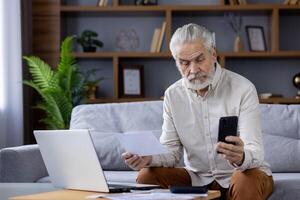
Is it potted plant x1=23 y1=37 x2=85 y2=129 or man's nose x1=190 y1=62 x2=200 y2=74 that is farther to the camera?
potted plant x1=23 y1=37 x2=85 y2=129

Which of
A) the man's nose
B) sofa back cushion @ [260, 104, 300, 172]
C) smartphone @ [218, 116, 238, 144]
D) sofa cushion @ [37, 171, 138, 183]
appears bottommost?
sofa cushion @ [37, 171, 138, 183]

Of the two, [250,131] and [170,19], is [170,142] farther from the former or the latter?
[170,19]

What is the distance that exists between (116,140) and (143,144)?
126 cm

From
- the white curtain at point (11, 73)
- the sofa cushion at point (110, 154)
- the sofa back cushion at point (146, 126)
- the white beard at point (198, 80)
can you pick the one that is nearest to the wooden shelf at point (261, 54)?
the sofa back cushion at point (146, 126)

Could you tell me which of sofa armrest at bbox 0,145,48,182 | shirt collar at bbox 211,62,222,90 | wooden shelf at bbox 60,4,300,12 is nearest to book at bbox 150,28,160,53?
wooden shelf at bbox 60,4,300,12

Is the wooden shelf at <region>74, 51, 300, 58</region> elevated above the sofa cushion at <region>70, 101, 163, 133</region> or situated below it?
A: above

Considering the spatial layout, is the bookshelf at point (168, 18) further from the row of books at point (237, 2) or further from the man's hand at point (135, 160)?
the man's hand at point (135, 160)

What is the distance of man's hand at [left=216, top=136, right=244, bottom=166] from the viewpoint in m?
2.08

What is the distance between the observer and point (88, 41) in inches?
195

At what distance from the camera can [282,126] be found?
11.2 feet

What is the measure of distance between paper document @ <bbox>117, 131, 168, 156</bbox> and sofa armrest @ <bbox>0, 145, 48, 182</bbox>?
3.63 feet

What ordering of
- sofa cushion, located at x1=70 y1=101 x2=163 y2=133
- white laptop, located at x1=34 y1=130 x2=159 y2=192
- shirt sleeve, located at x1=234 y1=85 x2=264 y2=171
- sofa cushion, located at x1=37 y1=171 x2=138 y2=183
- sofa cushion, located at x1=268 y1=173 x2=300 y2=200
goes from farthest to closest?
sofa cushion, located at x1=70 y1=101 x2=163 y2=133, sofa cushion, located at x1=37 y1=171 x2=138 y2=183, sofa cushion, located at x1=268 y1=173 x2=300 y2=200, shirt sleeve, located at x1=234 y1=85 x2=264 y2=171, white laptop, located at x1=34 y1=130 x2=159 y2=192

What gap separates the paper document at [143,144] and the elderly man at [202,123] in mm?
64

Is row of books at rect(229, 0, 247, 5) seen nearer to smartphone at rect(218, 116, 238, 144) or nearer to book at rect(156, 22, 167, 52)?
book at rect(156, 22, 167, 52)
